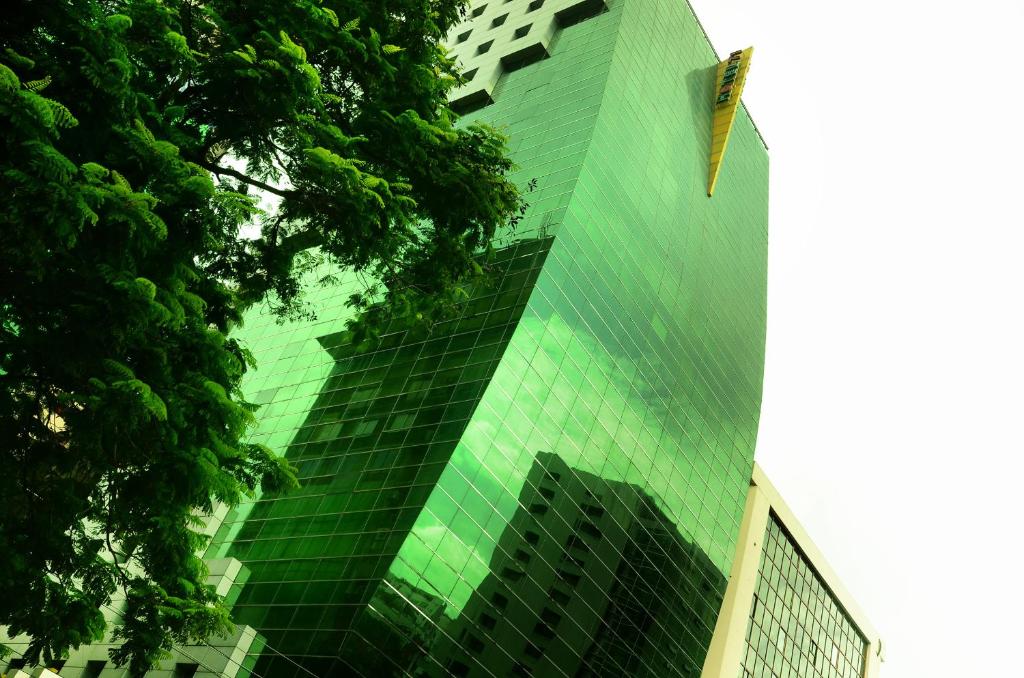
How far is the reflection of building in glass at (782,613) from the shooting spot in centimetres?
4212

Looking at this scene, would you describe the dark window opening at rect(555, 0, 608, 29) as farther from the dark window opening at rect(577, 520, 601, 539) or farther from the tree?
the tree

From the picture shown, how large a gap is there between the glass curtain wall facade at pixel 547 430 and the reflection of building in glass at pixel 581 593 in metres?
0.09

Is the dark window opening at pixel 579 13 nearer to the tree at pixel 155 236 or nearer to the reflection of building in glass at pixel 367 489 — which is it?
the reflection of building in glass at pixel 367 489

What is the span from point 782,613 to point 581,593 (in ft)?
67.9

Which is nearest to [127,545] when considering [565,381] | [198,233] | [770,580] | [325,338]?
[198,233]

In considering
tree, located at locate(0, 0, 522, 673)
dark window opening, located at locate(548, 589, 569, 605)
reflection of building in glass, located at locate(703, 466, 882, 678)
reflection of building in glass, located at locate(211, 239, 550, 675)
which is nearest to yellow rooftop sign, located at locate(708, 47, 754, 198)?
reflection of building in glass, located at locate(703, 466, 882, 678)

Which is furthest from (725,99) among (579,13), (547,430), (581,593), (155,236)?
(155,236)

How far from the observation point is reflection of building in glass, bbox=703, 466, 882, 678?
138ft

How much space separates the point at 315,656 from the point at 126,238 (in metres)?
18.9

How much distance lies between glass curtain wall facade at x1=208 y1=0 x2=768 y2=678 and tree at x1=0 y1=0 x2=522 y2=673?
6.24 meters

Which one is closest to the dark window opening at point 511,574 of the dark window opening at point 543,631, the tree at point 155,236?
the dark window opening at point 543,631

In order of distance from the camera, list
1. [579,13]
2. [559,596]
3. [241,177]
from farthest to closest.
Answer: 1. [579,13]
2. [559,596]
3. [241,177]

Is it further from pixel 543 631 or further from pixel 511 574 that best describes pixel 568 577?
pixel 511 574

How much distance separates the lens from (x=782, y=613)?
46906 millimetres
